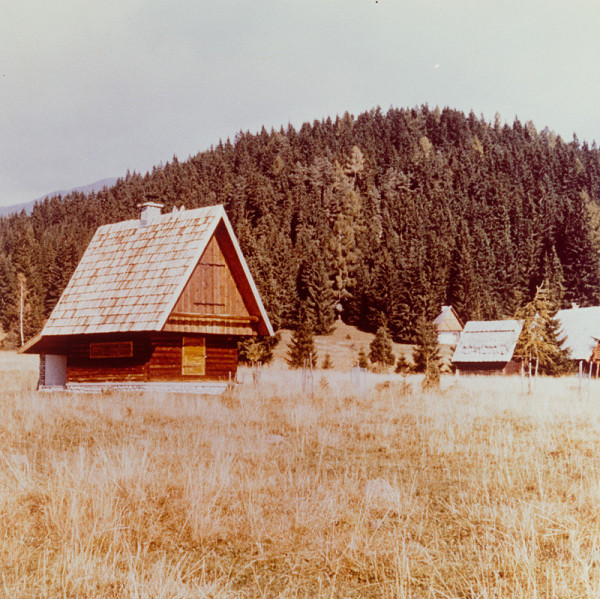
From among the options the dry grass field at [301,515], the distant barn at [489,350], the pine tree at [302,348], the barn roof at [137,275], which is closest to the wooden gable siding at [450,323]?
the distant barn at [489,350]

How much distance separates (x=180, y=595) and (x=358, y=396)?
13600 mm

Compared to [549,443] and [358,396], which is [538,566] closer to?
[549,443]

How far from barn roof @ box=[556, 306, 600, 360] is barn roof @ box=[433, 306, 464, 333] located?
18379 millimetres

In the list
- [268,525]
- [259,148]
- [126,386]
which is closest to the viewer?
[268,525]

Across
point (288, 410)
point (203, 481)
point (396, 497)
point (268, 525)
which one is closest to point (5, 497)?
point (203, 481)

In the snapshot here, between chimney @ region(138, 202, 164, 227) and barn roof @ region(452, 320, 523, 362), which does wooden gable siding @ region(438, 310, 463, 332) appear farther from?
chimney @ region(138, 202, 164, 227)

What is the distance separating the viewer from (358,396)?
1806 cm

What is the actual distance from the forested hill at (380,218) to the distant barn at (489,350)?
49.4 ft

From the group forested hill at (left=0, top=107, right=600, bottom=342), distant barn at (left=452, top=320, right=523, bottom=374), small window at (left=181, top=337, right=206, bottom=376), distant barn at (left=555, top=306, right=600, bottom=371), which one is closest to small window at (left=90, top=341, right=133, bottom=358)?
small window at (left=181, top=337, right=206, bottom=376)

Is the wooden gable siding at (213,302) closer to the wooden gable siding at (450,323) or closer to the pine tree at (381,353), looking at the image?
the pine tree at (381,353)

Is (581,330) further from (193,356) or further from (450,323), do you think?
(193,356)

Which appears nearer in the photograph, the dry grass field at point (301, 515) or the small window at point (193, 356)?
the dry grass field at point (301, 515)

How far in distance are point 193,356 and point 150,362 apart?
5.89 ft

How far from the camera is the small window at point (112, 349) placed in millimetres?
23516
